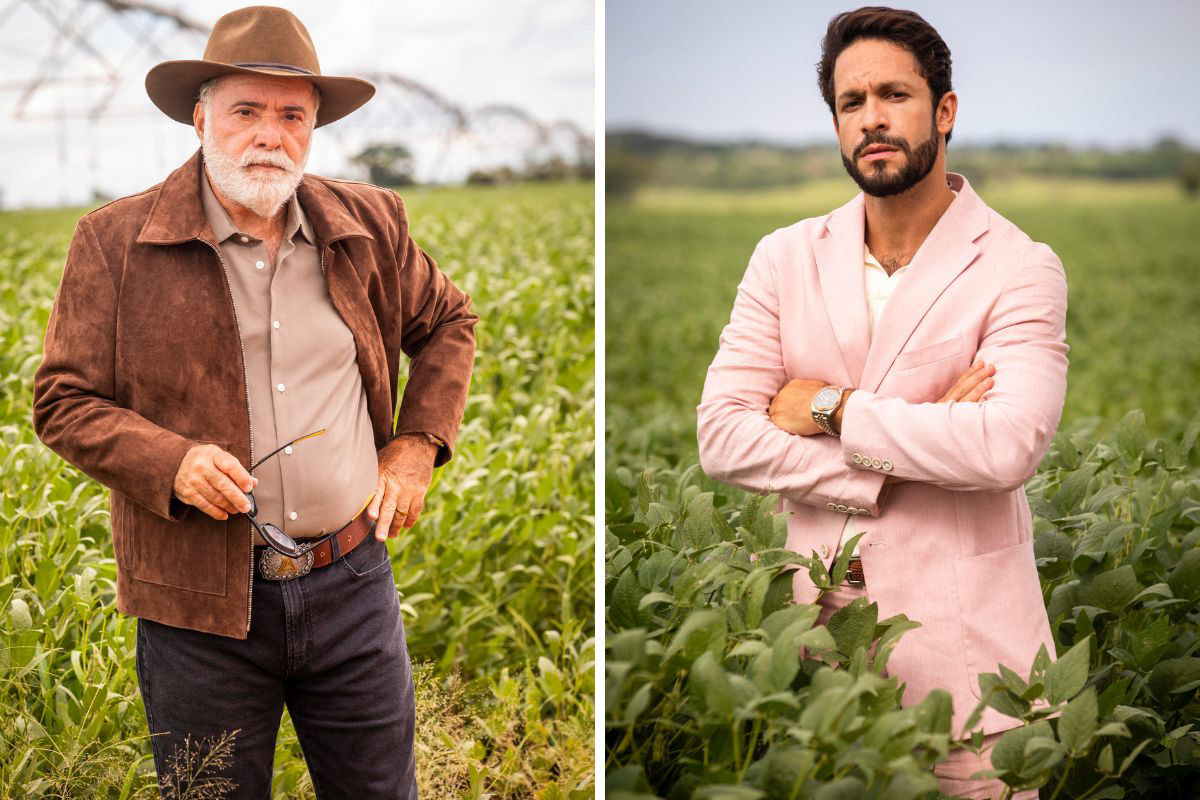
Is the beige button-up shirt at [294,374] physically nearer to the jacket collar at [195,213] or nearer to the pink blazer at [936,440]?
the jacket collar at [195,213]

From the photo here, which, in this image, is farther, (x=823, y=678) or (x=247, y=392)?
(x=247, y=392)

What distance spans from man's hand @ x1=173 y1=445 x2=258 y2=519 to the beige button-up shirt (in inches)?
5.7

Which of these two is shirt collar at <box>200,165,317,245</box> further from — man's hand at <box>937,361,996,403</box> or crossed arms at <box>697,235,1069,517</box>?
man's hand at <box>937,361,996,403</box>

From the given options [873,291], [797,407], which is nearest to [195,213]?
[797,407]

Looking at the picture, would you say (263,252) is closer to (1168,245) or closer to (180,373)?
(180,373)

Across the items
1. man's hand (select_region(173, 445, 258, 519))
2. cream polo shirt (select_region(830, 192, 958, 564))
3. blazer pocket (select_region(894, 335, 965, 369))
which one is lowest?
man's hand (select_region(173, 445, 258, 519))

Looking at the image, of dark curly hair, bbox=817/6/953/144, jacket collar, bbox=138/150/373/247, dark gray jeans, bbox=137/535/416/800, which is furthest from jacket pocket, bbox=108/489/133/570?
dark curly hair, bbox=817/6/953/144

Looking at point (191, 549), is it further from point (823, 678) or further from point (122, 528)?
point (823, 678)

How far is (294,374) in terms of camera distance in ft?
7.08

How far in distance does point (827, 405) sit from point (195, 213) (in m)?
1.20

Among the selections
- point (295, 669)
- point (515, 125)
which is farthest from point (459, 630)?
point (515, 125)

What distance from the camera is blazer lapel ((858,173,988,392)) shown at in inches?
82.5

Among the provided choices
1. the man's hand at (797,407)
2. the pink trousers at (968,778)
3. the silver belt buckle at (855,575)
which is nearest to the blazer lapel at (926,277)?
the man's hand at (797,407)

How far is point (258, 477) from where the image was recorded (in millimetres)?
2125
